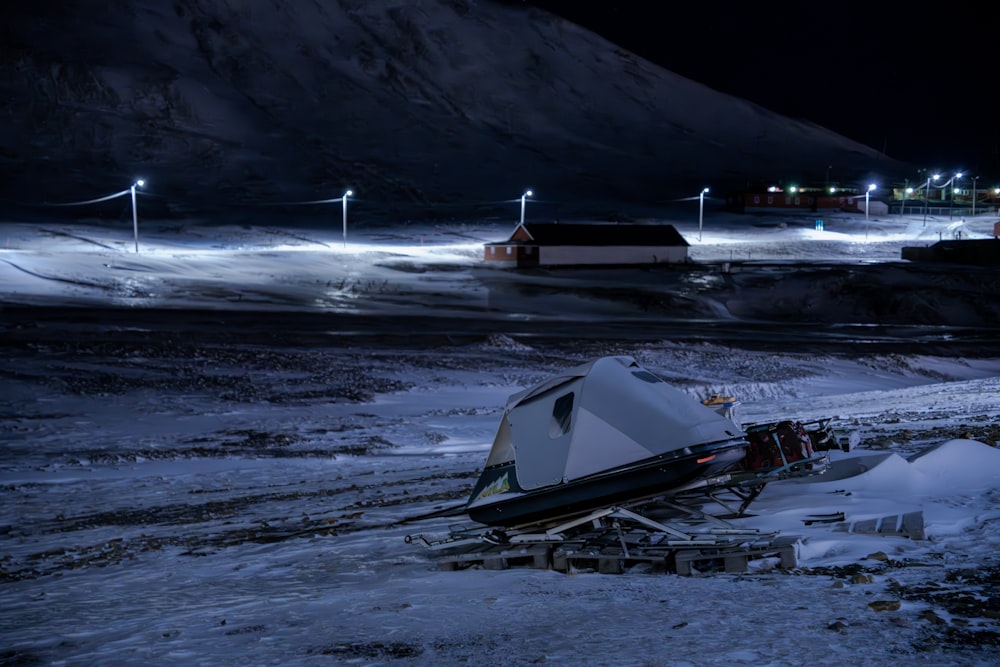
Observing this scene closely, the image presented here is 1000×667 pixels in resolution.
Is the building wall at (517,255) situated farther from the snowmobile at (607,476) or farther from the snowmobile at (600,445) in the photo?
the snowmobile at (600,445)

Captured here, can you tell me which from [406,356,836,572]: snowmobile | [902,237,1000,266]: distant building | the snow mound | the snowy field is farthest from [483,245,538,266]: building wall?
[406,356,836,572]: snowmobile

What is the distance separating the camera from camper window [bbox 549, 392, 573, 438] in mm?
12062

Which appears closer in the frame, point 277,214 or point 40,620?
point 40,620

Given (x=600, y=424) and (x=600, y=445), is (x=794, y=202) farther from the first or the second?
(x=600, y=445)

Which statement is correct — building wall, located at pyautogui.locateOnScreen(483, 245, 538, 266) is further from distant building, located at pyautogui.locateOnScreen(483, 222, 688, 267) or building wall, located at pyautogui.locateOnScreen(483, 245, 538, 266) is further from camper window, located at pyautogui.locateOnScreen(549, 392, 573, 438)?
camper window, located at pyautogui.locateOnScreen(549, 392, 573, 438)

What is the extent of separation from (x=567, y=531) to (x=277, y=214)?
10928cm

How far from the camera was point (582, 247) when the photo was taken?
8106 centimetres

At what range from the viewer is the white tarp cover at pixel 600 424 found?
1149 centimetres

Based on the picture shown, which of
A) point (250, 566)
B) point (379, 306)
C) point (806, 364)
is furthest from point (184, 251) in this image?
point (250, 566)

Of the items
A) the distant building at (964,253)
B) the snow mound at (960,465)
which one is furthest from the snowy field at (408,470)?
the distant building at (964,253)

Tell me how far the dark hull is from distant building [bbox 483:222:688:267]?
6671 cm

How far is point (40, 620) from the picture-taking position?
1077 centimetres

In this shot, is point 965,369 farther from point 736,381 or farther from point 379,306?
point 379,306

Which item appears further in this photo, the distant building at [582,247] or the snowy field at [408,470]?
the distant building at [582,247]
